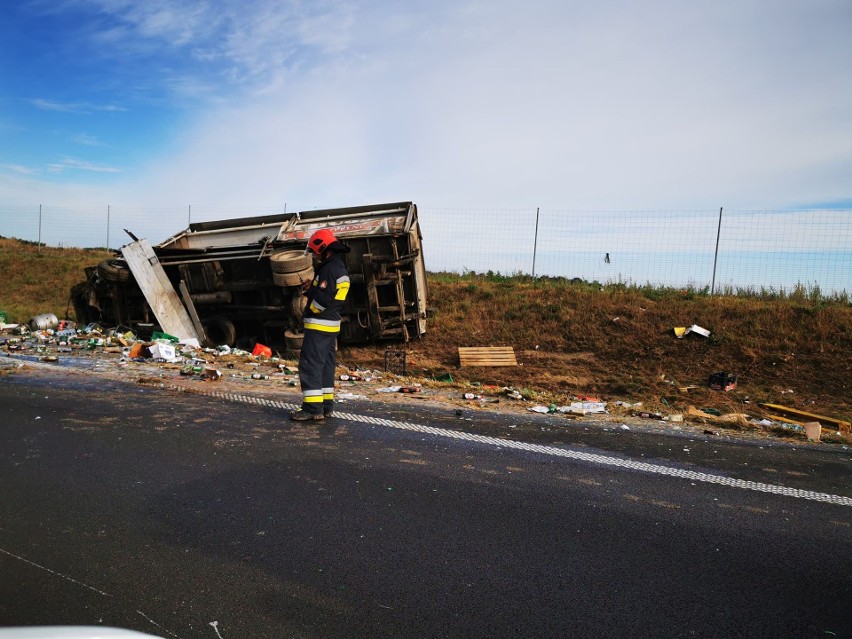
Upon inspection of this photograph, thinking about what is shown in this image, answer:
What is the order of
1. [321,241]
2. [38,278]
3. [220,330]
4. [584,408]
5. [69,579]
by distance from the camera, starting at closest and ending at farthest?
[69,579], [321,241], [584,408], [220,330], [38,278]

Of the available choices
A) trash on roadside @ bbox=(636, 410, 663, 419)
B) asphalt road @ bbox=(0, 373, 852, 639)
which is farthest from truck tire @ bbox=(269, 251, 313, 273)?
trash on roadside @ bbox=(636, 410, 663, 419)

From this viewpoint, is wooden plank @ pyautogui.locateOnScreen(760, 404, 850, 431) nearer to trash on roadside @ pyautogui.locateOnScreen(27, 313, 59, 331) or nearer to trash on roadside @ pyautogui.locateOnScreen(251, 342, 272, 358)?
trash on roadside @ pyautogui.locateOnScreen(251, 342, 272, 358)

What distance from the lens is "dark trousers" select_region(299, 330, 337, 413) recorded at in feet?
17.9

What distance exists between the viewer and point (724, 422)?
6266 millimetres

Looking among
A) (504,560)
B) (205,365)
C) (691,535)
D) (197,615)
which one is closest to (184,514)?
(197,615)

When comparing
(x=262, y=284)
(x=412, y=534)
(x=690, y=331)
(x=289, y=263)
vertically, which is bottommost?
(x=412, y=534)

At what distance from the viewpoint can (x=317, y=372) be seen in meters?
5.54

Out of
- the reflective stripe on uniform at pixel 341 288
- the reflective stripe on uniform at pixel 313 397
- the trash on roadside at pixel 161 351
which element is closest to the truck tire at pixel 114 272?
the trash on roadside at pixel 161 351

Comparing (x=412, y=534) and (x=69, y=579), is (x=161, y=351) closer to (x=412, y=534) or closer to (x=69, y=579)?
(x=69, y=579)

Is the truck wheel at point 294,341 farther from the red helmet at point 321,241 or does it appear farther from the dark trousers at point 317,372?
the red helmet at point 321,241

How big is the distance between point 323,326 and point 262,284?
17.2 feet

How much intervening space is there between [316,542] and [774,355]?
9080 millimetres

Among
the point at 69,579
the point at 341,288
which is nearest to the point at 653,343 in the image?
the point at 341,288

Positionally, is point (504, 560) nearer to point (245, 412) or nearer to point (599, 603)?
point (599, 603)
